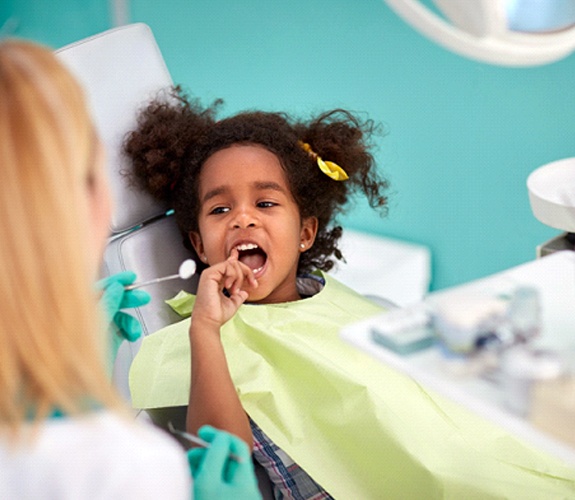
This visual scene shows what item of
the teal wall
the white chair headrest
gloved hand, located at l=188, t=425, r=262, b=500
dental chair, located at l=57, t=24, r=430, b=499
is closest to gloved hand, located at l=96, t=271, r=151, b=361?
dental chair, located at l=57, t=24, r=430, b=499

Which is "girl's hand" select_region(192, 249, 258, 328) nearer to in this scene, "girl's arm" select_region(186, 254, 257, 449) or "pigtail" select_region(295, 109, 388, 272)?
"girl's arm" select_region(186, 254, 257, 449)

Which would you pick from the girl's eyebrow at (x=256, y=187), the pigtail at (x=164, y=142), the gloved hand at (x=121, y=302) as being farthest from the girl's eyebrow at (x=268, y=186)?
the gloved hand at (x=121, y=302)

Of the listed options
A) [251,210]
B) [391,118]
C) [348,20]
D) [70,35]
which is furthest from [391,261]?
[70,35]

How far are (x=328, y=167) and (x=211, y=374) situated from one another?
0.62 m

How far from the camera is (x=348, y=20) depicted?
268 cm

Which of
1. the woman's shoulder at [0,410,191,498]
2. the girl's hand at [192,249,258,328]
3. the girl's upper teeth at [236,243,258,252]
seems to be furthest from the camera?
the girl's upper teeth at [236,243,258,252]

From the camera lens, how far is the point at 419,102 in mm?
2615

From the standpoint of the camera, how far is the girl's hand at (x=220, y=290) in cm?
146

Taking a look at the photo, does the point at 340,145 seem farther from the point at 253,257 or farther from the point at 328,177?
the point at 253,257

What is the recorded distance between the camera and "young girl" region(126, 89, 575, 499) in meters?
1.37

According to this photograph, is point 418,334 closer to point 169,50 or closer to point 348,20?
point 348,20

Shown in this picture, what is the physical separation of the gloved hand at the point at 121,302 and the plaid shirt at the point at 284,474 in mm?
284

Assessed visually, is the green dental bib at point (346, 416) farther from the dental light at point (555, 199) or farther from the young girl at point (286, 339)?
the dental light at point (555, 199)

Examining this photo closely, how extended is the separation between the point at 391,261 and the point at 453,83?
598 millimetres
